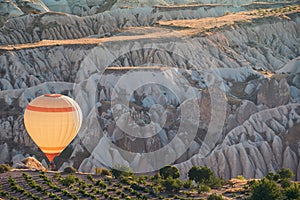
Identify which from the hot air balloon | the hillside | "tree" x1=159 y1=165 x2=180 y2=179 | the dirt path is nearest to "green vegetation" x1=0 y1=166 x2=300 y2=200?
"tree" x1=159 y1=165 x2=180 y2=179

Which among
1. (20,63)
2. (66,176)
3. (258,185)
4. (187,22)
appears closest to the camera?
(258,185)

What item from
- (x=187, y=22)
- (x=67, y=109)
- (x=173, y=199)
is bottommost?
(x=173, y=199)

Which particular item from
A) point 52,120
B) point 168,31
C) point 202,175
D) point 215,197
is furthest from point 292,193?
point 168,31

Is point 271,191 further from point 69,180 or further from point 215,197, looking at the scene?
point 69,180

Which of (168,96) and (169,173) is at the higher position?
(168,96)

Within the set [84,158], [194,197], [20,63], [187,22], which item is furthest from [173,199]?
[187,22]

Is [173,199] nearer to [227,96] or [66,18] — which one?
[227,96]

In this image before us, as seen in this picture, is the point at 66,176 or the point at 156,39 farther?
the point at 156,39
